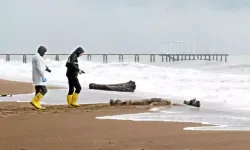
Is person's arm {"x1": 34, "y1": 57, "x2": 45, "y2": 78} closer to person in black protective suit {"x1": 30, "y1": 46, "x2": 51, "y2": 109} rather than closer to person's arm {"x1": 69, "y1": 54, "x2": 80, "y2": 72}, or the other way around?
person in black protective suit {"x1": 30, "y1": 46, "x2": 51, "y2": 109}

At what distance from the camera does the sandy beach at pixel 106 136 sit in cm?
506

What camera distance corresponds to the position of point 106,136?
5645 millimetres

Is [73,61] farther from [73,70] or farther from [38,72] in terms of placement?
[38,72]

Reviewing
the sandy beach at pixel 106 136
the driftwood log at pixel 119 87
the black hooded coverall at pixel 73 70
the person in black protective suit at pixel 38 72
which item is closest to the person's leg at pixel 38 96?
the person in black protective suit at pixel 38 72

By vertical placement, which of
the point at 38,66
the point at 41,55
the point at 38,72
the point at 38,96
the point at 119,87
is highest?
the point at 41,55

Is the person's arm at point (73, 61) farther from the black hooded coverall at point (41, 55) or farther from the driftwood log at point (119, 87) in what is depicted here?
the driftwood log at point (119, 87)

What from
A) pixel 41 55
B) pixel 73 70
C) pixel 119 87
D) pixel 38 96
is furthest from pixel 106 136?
pixel 119 87

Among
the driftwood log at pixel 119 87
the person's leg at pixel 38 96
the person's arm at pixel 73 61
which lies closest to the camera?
the person's leg at pixel 38 96

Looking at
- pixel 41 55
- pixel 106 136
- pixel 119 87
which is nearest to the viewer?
pixel 106 136

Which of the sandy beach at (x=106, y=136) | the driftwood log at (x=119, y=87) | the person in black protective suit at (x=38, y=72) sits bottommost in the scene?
the driftwood log at (x=119, y=87)

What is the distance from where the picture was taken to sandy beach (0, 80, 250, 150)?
5.06m

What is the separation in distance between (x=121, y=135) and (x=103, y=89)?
1026 cm

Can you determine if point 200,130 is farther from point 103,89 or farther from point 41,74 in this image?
point 103,89

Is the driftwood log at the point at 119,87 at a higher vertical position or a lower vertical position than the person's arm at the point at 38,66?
lower
